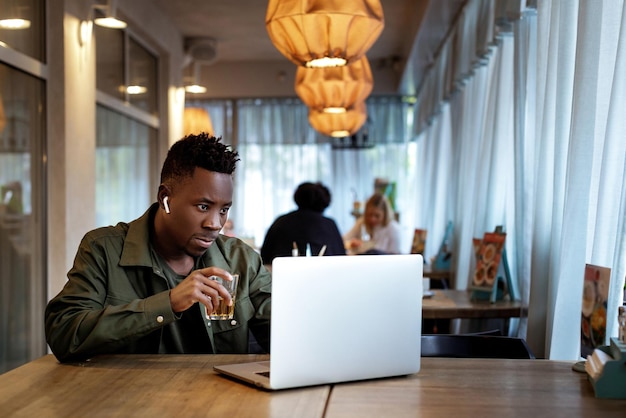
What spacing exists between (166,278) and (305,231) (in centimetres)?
322

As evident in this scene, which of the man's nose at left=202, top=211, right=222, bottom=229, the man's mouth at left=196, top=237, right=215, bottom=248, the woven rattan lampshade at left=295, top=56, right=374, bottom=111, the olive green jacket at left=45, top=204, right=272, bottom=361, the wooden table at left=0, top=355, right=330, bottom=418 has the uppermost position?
the woven rattan lampshade at left=295, top=56, right=374, bottom=111

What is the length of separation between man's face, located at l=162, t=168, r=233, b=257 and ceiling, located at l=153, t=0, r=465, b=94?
4526 mm

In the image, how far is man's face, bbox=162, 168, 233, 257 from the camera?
2.29 meters

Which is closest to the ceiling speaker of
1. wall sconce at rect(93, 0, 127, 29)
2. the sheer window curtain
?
wall sconce at rect(93, 0, 127, 29)

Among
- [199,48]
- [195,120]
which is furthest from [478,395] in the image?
[199,48]

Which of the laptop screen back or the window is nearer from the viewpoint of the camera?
the laptop screen back

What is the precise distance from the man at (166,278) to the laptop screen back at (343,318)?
1.07ft

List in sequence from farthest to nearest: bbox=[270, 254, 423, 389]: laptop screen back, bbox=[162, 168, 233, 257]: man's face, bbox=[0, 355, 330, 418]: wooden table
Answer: bbox=[162, 168, 233, 257]: man's face, bbox=[270, 254, 423, 389]: laptop screen back, bbox=[0, 355, 330, 418]: wooden table

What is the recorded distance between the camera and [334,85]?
6.14 m

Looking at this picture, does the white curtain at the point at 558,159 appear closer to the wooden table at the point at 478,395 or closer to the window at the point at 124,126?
the wooden table at the point at 478,395

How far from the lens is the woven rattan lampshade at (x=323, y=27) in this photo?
3.53 m

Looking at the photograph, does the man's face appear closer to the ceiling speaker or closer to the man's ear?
the man's ear

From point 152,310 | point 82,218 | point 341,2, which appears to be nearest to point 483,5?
point 341,2

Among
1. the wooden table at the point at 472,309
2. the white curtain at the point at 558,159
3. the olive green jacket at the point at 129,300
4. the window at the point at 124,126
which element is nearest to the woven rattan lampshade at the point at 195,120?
the window at the point at 124,126
